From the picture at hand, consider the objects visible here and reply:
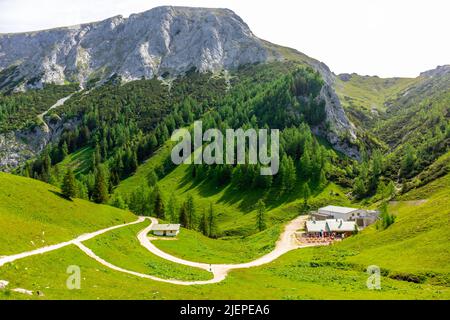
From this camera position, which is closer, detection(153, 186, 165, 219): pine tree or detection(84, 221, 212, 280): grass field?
detection(84, 221, 212, 280): grass field

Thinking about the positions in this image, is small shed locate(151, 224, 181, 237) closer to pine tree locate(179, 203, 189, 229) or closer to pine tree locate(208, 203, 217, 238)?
pine tree locate(179, 203, 189, 229)

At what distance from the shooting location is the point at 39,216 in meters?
68.7

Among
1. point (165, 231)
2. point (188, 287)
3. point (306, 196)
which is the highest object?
point (188, 287)

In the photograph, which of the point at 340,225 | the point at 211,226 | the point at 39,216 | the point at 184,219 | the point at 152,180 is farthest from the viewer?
the point at 152,180

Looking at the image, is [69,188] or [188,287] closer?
[188,287]

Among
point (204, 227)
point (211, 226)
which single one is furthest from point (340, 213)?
point (204, 227)

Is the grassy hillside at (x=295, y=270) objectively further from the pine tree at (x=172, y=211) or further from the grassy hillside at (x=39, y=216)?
the pine tree at (x=172, y=211)

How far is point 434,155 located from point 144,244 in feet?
484

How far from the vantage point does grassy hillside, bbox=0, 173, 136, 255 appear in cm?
5094

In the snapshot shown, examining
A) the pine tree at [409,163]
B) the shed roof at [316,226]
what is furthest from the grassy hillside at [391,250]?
the pine tree at [409,163]

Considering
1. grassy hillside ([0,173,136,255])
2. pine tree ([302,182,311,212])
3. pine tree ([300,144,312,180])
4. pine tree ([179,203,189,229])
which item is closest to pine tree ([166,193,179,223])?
pine tree ([179,203,189,229])

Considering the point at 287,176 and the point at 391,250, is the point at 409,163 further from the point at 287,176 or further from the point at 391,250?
the point at 391,250

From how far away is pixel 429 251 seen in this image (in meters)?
60.3

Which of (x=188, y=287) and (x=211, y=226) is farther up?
(x=188, y=287)
